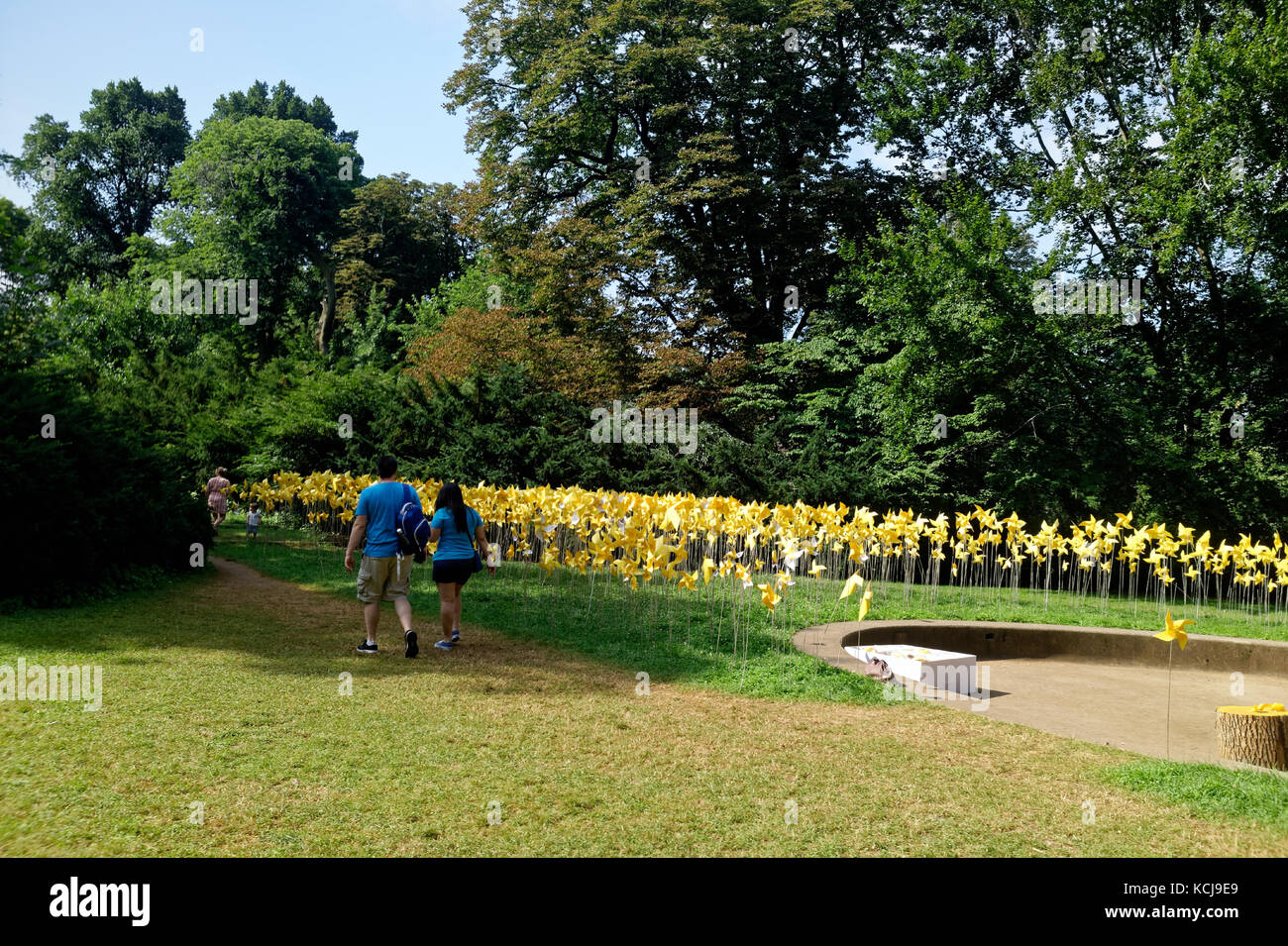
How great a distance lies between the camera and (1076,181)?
19328 mm

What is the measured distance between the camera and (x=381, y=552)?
28.3ft

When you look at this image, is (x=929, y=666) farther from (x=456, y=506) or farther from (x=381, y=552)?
(x=381, y=552)

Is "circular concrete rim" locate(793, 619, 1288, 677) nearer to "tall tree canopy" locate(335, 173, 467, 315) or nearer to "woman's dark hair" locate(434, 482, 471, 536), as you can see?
"woman's dark hair" locate(434, 482, 471, 536)

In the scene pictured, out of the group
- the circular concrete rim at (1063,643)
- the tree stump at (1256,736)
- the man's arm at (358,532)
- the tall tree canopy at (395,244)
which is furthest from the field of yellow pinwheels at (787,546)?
the tall tree canopy at (395,244)

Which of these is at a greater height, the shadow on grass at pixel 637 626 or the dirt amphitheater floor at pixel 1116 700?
the shadow on grass at pixel 637 626

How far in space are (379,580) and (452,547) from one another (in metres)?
0.79

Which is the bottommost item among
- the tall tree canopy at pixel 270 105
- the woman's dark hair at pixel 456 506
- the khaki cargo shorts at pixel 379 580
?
the khaki cargo shorts at pixel 379 580

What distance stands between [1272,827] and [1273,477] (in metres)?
14.7

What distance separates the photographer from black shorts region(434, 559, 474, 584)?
8875mm

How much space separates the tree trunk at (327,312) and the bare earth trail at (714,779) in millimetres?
33122

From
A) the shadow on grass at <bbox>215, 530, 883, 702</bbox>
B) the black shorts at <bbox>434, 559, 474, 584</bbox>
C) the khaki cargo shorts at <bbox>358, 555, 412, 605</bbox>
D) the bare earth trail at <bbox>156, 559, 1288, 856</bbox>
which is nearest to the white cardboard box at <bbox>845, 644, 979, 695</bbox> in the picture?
the shadow on grass at <bbox>215, 530, 883, 702</bbox>

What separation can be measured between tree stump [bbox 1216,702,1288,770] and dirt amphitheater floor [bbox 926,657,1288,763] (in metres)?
0.18

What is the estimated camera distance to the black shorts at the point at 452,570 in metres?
8.88

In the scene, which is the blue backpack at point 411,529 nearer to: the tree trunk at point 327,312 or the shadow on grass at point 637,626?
the shadow on grass at point 637,626
